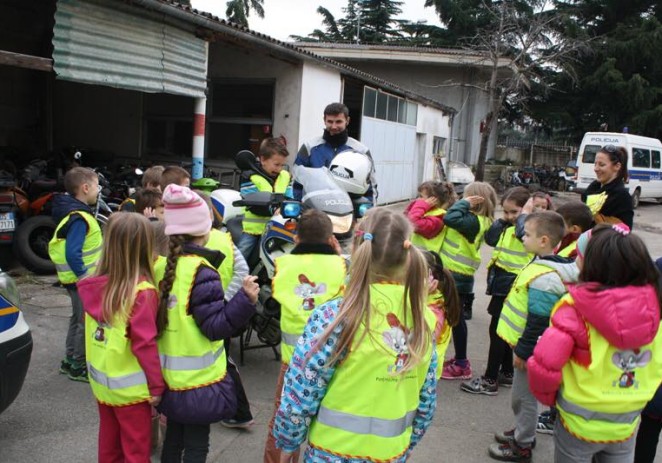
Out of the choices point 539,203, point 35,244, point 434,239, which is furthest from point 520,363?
point 35,244

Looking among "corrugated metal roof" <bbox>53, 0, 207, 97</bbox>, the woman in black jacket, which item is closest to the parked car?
the woman in black jacket

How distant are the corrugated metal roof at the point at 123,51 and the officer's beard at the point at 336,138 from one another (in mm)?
3945

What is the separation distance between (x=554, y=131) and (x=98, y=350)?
34694 millimetres

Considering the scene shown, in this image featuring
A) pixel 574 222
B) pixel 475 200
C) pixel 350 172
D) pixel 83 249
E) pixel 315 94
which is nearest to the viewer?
pixel 574 222

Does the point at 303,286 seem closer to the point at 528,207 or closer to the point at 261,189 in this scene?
the point at 261,189

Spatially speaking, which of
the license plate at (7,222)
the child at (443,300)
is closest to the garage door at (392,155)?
the license plate at (7,222)

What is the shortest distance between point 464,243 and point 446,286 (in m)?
1.63

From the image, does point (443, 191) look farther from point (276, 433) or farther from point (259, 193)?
point (276, 433)

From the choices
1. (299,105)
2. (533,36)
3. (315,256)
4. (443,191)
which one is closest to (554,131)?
(533,36)

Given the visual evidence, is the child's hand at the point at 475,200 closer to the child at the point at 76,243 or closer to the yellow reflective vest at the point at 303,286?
the yellow reflective vest at the point at 303,286

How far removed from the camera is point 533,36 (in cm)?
2144

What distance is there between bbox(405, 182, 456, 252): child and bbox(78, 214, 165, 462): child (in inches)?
100

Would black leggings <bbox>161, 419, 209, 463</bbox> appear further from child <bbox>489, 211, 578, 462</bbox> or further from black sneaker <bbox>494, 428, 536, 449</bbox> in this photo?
black sneaker <bbox>494, 428, 536, 449</bbox>

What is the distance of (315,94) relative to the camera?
1173 centimetres
